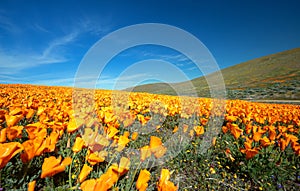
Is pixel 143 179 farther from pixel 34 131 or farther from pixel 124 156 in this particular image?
pixel 124 156

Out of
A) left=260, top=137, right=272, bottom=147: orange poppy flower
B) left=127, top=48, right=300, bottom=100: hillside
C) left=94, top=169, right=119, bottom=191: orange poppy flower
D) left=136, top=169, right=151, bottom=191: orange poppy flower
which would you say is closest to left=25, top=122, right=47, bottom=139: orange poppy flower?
left=94, top=169, right=119, bottom=191: orange poppy flower

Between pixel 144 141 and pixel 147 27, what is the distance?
2.83 meters

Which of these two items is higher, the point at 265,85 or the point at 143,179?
the point at 265,85

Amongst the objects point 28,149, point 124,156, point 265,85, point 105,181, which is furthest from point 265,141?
point 265,85

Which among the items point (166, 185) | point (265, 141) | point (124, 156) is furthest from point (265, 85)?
point (166, 185)

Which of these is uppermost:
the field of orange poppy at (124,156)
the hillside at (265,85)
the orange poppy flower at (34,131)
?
the hillside at (265,85)

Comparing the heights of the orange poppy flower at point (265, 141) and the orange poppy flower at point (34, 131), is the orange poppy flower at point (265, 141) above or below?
below

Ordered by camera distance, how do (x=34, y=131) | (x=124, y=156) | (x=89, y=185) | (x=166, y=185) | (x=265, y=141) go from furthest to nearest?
(x=124, y=156) < (x=265, y=141) < (x=34, y=131) < (x=166, y=185) < (x=89, y=185)

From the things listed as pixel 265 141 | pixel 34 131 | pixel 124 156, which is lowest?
pixel 124 156

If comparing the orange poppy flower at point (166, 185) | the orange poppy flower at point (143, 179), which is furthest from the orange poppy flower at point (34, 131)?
the orange poppy flower at point (166, 185)

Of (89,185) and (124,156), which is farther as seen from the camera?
(124,156)

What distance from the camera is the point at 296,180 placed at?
115 inches

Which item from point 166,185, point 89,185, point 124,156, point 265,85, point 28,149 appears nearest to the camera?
point 89,185

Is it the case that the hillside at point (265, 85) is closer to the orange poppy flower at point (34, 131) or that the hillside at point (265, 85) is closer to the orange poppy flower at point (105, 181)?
the orange poppy flower at point (34, 131)
